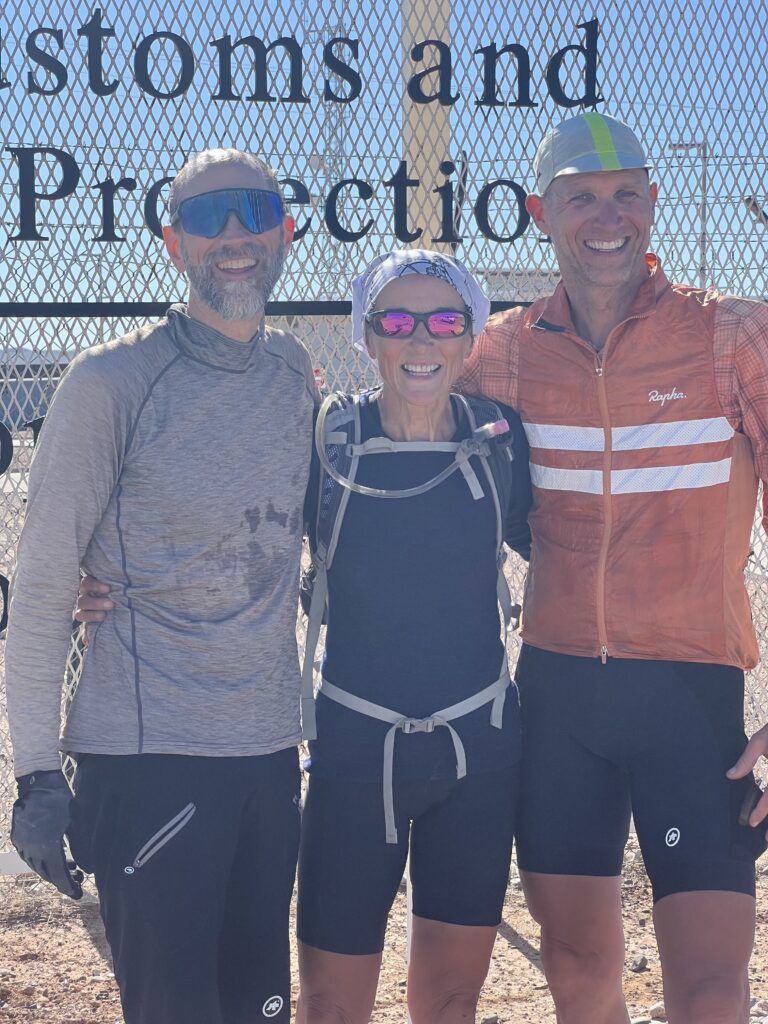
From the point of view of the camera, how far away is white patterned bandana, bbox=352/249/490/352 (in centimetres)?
264

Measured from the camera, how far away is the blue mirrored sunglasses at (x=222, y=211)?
2.53 meters

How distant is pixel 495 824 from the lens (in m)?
2.61

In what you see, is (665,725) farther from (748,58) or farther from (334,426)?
(748,58)

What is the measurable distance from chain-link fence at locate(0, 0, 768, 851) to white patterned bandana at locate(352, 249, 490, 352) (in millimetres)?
1277

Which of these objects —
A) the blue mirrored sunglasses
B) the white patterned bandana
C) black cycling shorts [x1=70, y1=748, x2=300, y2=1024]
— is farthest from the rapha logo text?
black cycling shorts [x1=70, y1=748, x2=300, y2=1024]

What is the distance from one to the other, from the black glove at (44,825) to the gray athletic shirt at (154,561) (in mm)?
47

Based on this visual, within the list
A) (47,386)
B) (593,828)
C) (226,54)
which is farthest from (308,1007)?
(226,54)

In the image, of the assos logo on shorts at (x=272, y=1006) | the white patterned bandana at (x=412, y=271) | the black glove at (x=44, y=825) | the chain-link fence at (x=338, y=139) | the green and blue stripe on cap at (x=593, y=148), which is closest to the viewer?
the black glove at (x=44, y=825)

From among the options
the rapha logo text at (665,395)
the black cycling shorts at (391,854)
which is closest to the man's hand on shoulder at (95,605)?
the black cycling shorts at (391,854)

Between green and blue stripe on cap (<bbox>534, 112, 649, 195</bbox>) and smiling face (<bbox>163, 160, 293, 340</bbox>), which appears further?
green and blue stripe on cap (<bbox>534, 112, 649, 195</bbox>)

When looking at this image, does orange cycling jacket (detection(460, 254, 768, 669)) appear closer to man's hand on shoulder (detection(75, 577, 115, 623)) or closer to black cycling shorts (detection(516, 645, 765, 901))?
black cycling shorts (detection(516, 645, 765, 901))

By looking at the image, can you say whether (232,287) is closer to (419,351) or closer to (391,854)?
(419,351)

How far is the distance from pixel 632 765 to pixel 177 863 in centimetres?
105

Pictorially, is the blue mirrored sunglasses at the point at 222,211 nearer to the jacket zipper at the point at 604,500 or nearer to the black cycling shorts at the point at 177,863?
the jacket zipper at the point at 604,500
